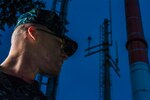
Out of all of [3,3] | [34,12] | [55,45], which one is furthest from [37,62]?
[3,3]

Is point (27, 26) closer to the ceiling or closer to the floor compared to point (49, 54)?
closer to the ceiling

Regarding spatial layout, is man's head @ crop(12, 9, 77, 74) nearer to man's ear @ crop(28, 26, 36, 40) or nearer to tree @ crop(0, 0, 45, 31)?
man's ear @ crop(28, 26, 36, 40)

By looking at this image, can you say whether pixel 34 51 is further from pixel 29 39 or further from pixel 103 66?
pixel 103 66

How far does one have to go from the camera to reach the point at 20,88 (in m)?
2.20

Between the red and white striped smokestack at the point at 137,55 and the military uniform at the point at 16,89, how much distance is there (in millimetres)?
15693

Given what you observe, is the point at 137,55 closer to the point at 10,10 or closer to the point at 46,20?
the point at 10,10

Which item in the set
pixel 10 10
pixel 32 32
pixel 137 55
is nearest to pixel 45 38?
pixel 32 32

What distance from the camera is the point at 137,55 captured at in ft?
63.0

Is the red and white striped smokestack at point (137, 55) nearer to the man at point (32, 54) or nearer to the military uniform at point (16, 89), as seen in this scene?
the man at point (32, 54)

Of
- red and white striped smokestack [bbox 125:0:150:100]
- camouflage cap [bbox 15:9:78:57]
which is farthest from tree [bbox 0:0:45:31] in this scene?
red and white striped smokestack [bbox 125:0:150:100]

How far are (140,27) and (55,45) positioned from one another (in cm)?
1876

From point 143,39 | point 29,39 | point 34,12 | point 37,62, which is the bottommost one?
point 37,62

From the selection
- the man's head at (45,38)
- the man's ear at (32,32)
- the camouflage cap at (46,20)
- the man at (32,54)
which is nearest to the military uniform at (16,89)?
the man at (32,54)

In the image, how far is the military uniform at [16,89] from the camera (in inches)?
80.9
